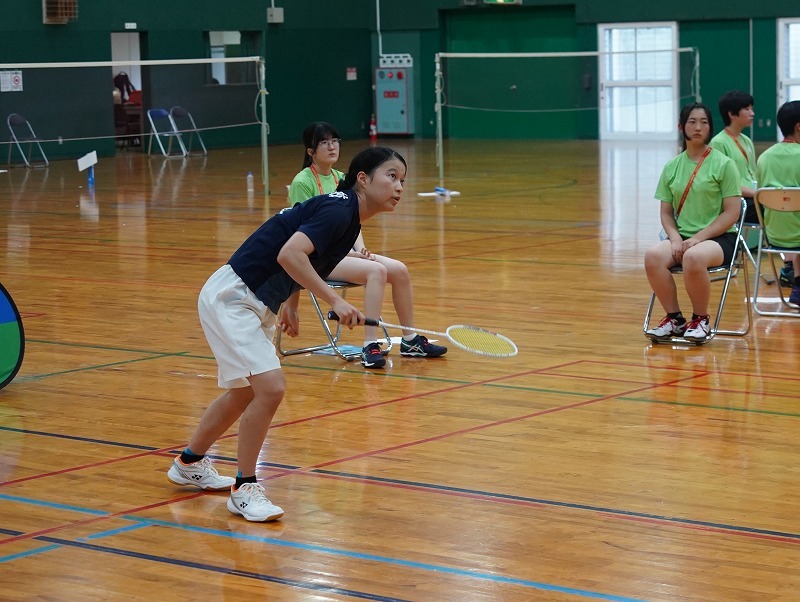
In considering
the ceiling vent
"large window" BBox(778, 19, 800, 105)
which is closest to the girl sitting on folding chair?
"large window" BBox(778, 19, 800, 105)

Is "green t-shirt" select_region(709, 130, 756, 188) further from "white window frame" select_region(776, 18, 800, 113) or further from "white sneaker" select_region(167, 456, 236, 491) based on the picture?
"white window frame" select_region(776, 18, 800, 113)

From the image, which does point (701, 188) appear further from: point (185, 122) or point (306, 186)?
point (185, 122)

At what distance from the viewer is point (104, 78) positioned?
25.6 m

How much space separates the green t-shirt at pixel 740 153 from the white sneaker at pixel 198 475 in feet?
16.3

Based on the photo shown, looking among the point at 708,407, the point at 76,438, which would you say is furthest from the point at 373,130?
the point at 76,438

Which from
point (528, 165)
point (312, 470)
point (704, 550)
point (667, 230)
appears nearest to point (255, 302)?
point (312, 470)

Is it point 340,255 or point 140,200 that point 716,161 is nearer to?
point 340,255

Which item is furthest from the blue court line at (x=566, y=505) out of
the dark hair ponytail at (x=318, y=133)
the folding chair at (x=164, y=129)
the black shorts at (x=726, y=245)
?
the folding chair at (x=164, y=129)

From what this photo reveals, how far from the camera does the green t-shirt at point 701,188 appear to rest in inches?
293

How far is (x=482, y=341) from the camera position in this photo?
575 centimetres

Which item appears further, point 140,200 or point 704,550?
point 140,200

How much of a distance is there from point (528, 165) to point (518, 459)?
16934 millimetres

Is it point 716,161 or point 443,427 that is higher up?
point 716,161

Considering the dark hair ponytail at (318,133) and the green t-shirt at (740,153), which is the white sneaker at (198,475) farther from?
the green t-shirt at (740,153)
